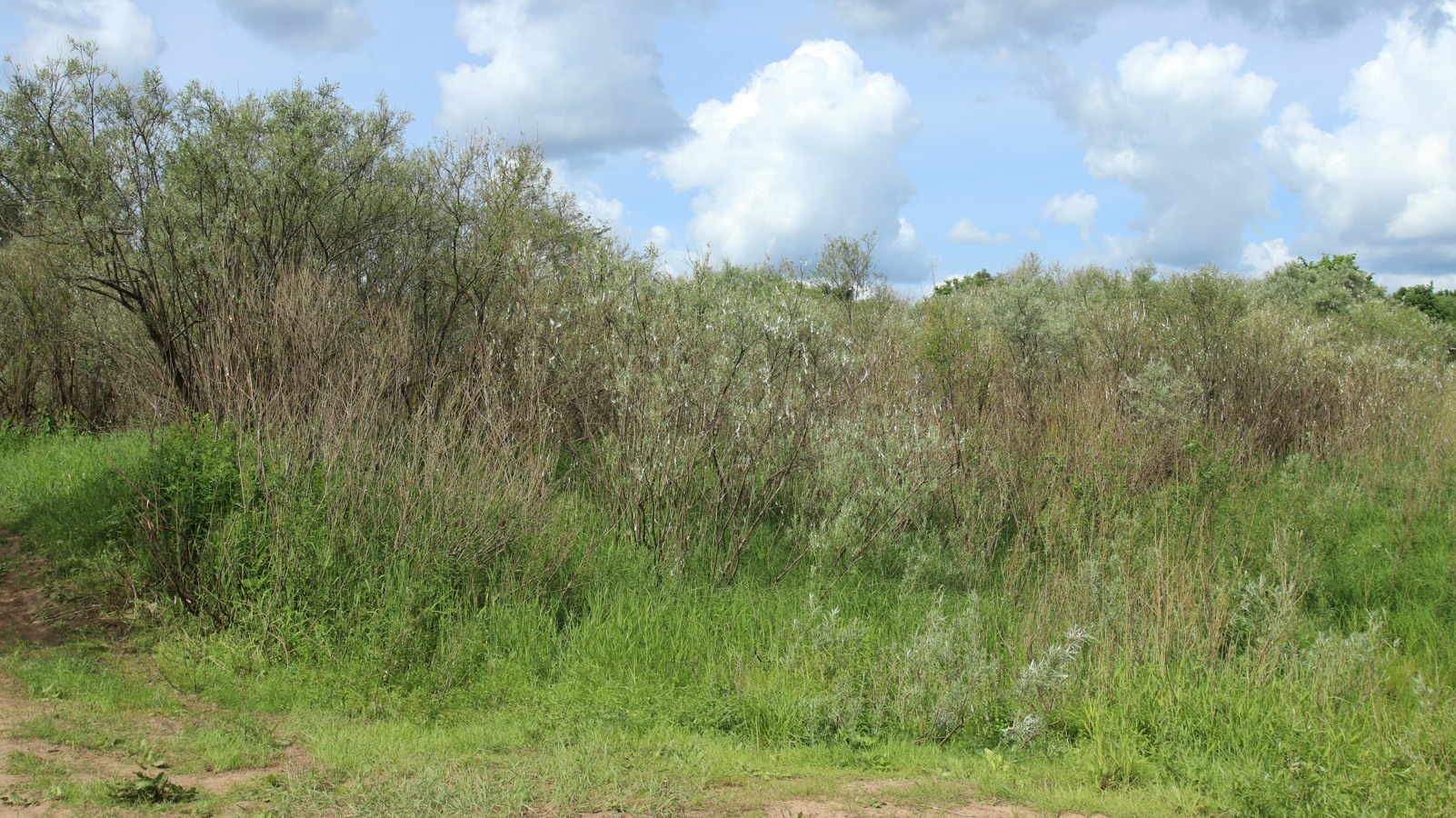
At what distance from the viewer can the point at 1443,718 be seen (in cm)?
529

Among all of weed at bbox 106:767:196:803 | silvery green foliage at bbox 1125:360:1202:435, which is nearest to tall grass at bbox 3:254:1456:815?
silvery green foliage at bbox 1125:360:1202:435

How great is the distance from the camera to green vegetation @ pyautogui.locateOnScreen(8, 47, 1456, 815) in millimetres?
5648

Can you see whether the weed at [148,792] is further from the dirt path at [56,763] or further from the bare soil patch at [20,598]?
the bare soil patch at [20,598]

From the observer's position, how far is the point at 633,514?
29.1ft

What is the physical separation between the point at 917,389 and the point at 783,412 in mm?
2591

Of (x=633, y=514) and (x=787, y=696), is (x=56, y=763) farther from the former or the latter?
(x=633, y=514)

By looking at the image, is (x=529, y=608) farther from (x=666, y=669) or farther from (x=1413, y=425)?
(x=1413, y=425)

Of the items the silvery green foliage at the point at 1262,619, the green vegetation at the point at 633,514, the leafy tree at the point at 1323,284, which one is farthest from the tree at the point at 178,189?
the leafy tree at the point at 1323,284

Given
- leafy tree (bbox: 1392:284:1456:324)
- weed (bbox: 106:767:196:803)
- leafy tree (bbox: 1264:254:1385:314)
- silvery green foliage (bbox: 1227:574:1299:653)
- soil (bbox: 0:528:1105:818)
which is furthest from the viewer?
leafy tree (bbox: 1392:284:1456:324)

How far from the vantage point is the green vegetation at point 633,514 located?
565cm

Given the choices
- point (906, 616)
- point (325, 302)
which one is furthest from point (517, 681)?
point (325, 302)

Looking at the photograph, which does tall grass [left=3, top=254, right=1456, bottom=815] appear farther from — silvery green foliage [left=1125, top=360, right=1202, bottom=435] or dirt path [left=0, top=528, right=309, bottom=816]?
dirt path [left=0, top=528, right=309, bottom=816]

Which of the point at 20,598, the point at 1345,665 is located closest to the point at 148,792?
the point at 20,598

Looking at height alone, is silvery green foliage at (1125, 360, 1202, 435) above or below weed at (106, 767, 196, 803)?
above
